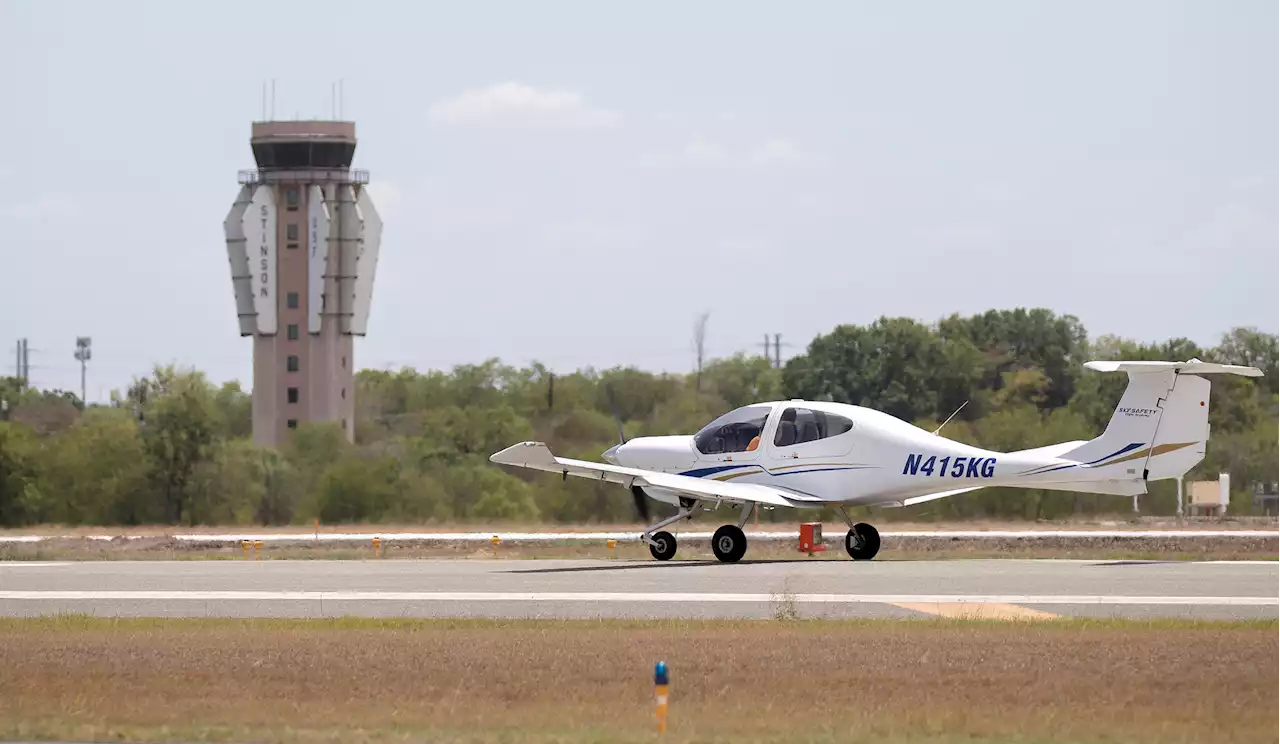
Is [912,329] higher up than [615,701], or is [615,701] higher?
[912,329]

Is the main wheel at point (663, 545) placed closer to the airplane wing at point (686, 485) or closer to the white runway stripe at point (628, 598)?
the airplane wing at point (686, 485)

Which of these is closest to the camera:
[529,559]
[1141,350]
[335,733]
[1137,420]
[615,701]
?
[335,733]

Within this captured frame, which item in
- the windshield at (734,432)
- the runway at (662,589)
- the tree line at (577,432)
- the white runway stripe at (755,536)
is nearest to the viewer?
the runway at (662,589)

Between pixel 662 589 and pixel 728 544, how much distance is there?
5.74m

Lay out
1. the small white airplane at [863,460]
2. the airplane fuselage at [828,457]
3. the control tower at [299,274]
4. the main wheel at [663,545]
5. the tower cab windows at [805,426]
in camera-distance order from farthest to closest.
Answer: the control tower at [299,274], the main wheel at [663,545], the tower cab windows at [805,426], the airplane fuselage at [828,457], the small white airplane at [863,460]

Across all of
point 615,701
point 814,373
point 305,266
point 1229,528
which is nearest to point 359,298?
point 305,266

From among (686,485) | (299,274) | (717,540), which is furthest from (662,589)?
(299,274)

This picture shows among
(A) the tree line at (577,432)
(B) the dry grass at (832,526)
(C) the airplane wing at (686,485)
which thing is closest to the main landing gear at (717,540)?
(C) the airplane wing at (686,485)

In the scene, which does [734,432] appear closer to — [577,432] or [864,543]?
[864,543]

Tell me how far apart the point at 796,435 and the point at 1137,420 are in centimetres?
611

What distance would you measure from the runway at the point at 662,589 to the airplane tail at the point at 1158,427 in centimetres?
168

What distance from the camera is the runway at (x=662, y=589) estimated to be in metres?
22.7

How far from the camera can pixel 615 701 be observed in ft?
50.1

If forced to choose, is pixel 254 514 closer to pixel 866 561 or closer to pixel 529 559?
pixel 529 559
